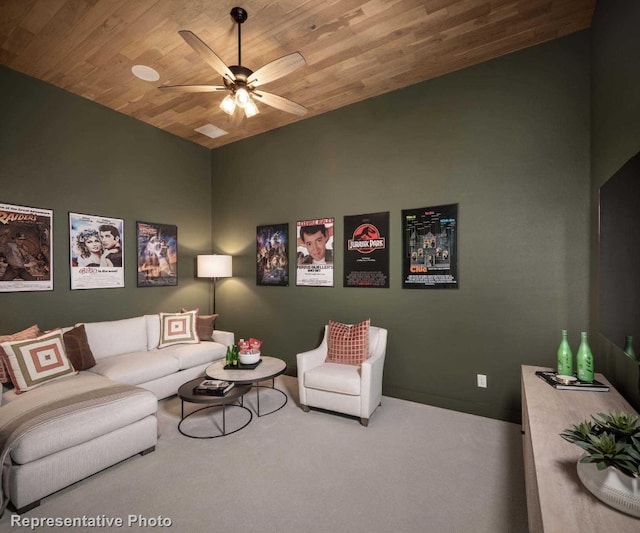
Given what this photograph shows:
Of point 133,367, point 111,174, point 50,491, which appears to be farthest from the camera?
point 111,174

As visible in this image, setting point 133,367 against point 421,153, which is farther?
point 421,153

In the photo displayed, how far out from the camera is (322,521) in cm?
181

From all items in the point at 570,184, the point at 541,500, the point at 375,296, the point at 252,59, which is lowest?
the point at 541,500

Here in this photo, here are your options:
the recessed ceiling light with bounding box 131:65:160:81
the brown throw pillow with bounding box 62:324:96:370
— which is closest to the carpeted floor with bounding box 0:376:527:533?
the brown throw pillow with bounding box 62:324:96:370

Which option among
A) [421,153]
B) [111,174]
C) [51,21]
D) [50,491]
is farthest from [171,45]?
[50,491]

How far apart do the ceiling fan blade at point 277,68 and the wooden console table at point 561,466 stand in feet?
8.24

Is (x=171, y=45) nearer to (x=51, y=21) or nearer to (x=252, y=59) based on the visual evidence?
(x=252, y=59)

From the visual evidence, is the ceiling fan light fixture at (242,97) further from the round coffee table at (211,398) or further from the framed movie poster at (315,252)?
the round coffee table at (211,398)

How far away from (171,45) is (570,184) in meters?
3.53

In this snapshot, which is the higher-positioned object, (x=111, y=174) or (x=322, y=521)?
(x=111, y=174)

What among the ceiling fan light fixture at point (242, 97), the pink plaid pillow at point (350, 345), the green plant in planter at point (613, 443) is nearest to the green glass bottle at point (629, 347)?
the green plant in planter at point (613, 443)

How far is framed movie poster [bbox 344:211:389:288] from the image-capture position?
11.8ft

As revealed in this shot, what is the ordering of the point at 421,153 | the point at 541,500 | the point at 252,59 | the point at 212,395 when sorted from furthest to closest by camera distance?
the point at 421,153 < the point at 252,59 < the point at 212,395 < the point at 541,500

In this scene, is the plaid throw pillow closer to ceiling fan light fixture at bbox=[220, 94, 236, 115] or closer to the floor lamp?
the floor lamp
